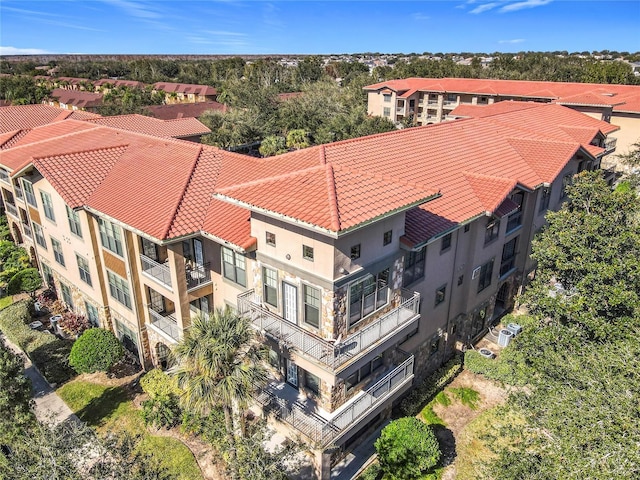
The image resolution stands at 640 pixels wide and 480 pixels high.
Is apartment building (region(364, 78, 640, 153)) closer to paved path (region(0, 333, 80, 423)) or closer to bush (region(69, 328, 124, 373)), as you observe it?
bush (region(69, 328, 124, 373))

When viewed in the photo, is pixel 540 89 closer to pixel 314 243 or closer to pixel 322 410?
pixel 314 243

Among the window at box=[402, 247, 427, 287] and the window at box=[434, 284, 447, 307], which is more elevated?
the window at box=[402, 247, 427, 287]

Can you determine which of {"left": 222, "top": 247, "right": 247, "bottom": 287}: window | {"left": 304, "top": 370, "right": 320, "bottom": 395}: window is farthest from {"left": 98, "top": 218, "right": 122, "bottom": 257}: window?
{"left": 304, "top": 370, "right": 320, "bottom": 395}: window

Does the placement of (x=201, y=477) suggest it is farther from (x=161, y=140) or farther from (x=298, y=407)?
(x=161, y=140)

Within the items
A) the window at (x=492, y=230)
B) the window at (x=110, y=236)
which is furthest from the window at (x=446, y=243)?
the window at (x=110, y=236)

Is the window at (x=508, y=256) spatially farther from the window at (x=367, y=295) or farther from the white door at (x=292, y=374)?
the white door at (x=292, y=374)

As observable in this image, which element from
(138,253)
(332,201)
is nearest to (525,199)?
(332,201)
